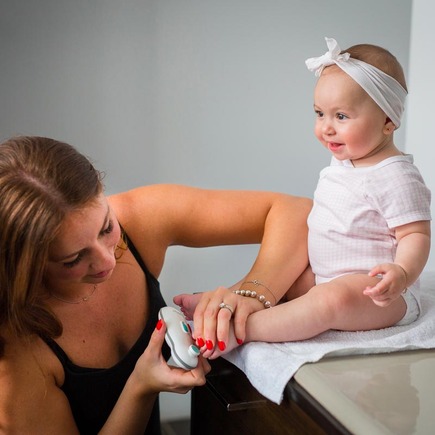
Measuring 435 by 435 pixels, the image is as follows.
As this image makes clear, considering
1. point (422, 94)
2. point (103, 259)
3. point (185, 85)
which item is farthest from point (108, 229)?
point (422, 94)

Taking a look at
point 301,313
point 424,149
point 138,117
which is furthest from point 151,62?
point 301,313

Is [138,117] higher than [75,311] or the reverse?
higher

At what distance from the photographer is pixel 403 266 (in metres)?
1.03

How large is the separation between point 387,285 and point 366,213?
0.17 meters

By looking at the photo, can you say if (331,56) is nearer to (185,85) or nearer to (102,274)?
(102,274)

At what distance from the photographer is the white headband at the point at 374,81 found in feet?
3.73

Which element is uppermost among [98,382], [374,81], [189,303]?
[374,81]

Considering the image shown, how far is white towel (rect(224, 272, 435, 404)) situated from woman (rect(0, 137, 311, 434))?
0.10m

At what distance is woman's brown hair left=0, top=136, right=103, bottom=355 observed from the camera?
101 cm

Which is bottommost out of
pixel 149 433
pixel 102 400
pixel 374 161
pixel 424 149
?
pixel 149 433

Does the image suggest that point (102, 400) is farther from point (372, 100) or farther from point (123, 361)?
point (372, 100)

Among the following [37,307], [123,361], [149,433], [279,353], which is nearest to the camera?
[279,353]

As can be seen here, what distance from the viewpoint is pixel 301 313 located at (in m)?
1.03

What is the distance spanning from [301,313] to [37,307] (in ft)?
1.25
